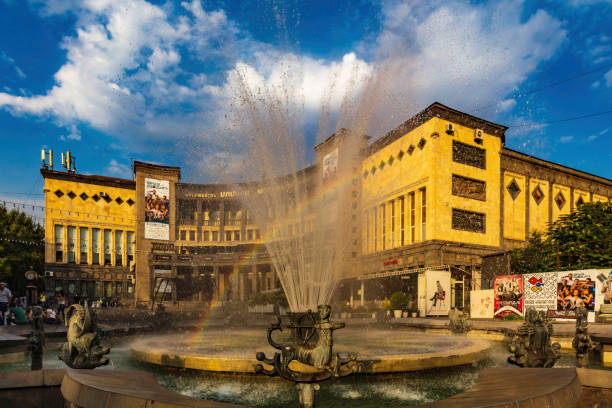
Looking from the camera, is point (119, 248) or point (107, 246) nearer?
point (107, 246)

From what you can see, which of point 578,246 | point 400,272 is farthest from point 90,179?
point 578,246

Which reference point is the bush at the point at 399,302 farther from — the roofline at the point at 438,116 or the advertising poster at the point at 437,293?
the roofline at the point at 438,116

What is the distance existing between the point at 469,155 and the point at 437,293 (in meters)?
12.8

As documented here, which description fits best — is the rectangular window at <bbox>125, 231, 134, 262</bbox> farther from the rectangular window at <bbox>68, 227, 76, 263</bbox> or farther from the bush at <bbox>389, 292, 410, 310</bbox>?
the bush at <bbox>389, 292, 410, 310</bbox>

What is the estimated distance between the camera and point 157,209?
67250mm

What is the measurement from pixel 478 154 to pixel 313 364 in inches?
1401

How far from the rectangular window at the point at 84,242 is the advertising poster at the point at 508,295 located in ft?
208

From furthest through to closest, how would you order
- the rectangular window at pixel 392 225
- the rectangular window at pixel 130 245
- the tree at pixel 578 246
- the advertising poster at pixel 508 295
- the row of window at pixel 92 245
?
the rectangular window at pixel 130 245
the row of window at pixel 92 245
the rectangular window at pixel 392 225
the tree at pixel 578 246
the advertising poster at pixel 508 295

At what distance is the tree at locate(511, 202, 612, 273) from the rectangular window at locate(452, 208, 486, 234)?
3444 millimetres

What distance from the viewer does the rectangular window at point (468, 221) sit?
33.8m

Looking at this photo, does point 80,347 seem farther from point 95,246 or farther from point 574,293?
point 95,246

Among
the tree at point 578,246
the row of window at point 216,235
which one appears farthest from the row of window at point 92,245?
the tree at point 578,246

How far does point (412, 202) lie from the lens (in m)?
36.0

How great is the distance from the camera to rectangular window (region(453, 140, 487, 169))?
34.5 meters
